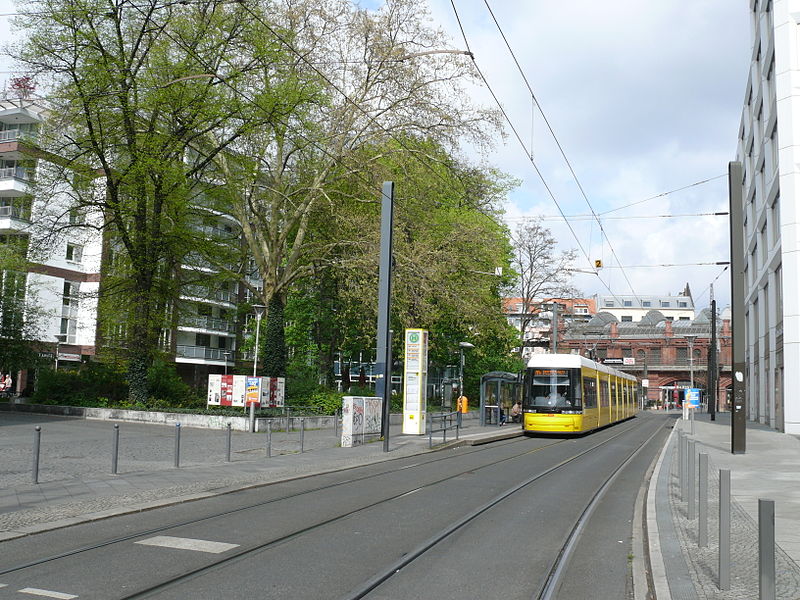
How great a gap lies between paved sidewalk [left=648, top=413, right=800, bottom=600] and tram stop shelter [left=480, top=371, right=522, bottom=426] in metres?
18.1

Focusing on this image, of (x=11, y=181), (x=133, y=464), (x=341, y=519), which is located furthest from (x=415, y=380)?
(x=11, y=181)

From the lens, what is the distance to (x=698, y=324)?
339ft

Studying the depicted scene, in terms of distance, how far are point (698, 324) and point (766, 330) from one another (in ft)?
223

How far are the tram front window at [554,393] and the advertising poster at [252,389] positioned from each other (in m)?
10.0

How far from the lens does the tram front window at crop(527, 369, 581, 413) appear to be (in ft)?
94.8

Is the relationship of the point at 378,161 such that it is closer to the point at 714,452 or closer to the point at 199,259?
the point at 199,259

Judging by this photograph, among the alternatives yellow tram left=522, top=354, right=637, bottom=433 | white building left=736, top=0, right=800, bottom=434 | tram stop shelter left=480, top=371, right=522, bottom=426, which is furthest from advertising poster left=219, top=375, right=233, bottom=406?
white building left=736, top=0, right=800, bottom=434

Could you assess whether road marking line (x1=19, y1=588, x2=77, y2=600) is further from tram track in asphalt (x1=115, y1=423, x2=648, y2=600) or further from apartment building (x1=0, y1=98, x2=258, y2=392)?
apartment building (x1=0, y1=98, x2=258, y2=392)

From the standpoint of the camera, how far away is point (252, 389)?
88.9 ft

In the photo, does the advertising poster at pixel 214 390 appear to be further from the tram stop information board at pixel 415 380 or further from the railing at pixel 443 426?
the railing at pixel 443 426

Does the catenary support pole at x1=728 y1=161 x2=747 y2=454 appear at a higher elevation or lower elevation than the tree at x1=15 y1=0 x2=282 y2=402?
lower

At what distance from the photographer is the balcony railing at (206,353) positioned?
60625 millimetres

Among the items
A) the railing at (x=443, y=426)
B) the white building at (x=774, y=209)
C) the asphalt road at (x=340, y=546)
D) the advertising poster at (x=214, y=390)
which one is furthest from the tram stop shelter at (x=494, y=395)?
the asphalt road at (x=340, y=546)

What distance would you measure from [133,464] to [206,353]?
4717 centimetres
